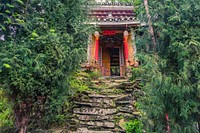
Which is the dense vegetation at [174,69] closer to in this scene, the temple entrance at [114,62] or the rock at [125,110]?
the rock at [125,110]

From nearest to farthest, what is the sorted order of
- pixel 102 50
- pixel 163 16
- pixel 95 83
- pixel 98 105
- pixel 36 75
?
1. pixel 163 16
2. pixel 36 75
3. pixel 98 105
4. pixel 95 83
5. pixel 102 50

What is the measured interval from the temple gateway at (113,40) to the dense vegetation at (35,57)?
→ 4.43 metres

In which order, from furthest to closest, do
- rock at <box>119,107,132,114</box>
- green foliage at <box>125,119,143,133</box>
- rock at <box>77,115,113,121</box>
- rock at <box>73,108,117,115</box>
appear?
rock at <box>119,107,132,114</box>, rock at <box>73,108,117,115</box>, rock at <box>77,115,113,121</box>, green foliage at <box>125,119,143,133</box>

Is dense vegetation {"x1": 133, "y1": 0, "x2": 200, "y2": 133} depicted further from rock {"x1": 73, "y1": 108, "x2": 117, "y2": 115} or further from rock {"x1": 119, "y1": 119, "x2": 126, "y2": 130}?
rock {"x1": 73, "y1": 108, "x2": 117, "y2": 115}

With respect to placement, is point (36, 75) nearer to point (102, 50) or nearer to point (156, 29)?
point (156, 29)

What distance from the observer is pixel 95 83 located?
307 inches

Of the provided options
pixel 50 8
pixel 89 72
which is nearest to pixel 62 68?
pixel 50 8

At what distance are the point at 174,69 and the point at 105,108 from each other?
120 inches

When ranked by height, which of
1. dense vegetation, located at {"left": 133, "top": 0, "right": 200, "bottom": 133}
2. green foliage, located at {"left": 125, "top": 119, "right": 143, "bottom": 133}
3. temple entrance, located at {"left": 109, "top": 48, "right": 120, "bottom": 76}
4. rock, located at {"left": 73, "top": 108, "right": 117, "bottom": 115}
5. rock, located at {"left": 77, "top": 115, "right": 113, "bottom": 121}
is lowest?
green foliage, located at {"left": 125, "top": 119, "right": 143, "bottom": 133}

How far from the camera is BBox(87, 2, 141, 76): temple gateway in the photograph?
10.0m

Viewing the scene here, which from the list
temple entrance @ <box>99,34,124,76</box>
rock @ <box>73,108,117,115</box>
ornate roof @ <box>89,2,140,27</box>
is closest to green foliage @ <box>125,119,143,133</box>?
rock @ <box>73,108,117,115</box>

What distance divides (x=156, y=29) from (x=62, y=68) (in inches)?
77.3

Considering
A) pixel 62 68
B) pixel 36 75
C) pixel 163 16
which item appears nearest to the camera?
pixel 163 16

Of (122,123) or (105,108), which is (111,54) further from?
(122,123)
